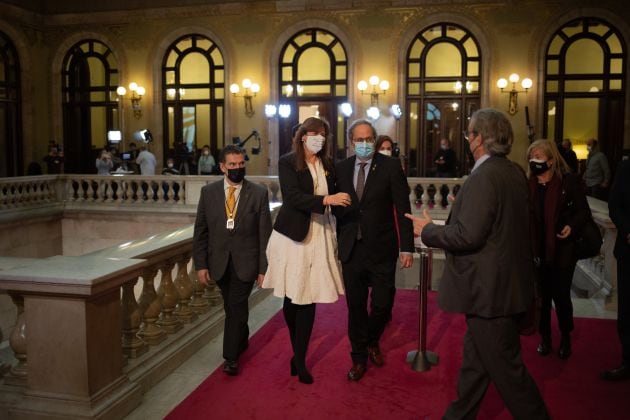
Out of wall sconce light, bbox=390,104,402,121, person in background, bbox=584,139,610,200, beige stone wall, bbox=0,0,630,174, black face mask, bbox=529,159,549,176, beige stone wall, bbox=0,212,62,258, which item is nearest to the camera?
black face mask, bbox=529,159,549,176

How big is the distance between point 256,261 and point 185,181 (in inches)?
396

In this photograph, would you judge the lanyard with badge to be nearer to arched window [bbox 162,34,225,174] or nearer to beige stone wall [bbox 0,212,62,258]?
beige stone wall [bbox 0,212,62,258]

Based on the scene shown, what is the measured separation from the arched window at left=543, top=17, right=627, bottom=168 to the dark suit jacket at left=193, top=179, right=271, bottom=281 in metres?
14.4

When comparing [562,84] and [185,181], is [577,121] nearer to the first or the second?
[562,84]

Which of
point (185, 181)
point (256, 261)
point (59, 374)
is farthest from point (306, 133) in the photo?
point (185, 181)

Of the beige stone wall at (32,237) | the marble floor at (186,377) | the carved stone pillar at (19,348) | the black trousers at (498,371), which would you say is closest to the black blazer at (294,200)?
the marble floor at (186,377)

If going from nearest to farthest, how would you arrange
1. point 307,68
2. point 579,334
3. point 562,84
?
1. point 579,334
2. point 562,84
3. point 307,68

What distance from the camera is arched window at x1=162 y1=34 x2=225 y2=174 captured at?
18.9 m

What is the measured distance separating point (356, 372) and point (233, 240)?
126 centimetres

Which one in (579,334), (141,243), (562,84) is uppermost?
(562,84)

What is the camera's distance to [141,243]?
4.80 metres

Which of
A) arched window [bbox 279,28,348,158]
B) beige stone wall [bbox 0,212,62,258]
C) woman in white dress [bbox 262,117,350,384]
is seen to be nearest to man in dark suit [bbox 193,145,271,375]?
woman in white dress [bbox 262,117,350,384]

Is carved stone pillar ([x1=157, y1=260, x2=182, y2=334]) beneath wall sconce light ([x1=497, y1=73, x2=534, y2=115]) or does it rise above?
beneath

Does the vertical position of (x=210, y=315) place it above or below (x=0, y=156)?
below
